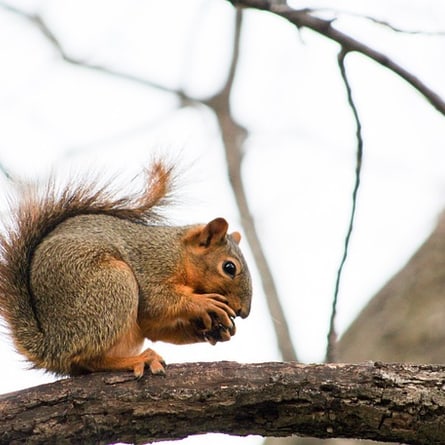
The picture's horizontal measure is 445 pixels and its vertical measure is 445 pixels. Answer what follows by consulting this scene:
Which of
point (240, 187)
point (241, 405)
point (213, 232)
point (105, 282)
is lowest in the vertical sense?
point (241, 405)

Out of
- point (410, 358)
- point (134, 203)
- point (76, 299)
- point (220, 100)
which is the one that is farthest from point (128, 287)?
point (220, 100)

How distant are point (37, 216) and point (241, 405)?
42.2 inches

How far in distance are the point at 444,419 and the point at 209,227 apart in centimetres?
117

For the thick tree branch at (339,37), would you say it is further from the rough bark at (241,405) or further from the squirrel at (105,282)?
the squirrel at (105,282)

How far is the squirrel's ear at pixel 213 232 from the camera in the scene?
9.52 feet

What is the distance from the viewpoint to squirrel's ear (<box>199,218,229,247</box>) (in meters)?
2.90

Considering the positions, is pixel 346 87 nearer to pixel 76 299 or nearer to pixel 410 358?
pixel 76 299

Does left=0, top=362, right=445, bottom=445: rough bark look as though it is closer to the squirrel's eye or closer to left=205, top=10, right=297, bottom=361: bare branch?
the squirrel's eye

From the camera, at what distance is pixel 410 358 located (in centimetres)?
310

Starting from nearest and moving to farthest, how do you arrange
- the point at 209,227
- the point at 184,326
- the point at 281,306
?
the point at 184,326 → the point at 209,227 → the point at 281,306

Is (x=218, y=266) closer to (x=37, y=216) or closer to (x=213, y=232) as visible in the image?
(x=213, y=232)

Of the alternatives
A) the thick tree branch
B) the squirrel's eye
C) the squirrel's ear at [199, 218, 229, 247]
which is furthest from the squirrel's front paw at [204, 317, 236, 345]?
the thick tree branch

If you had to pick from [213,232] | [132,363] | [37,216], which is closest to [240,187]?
[213,232]

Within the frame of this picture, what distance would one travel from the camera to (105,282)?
8.11 ft
